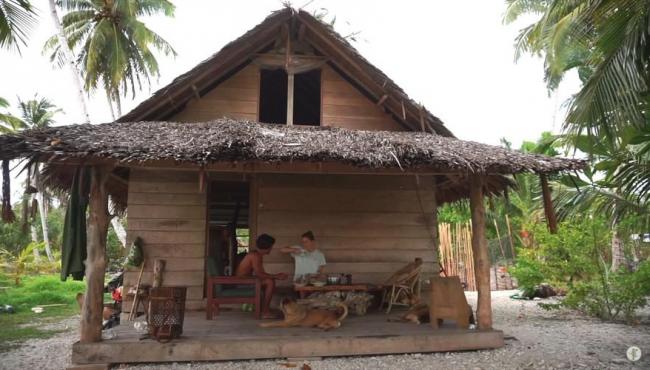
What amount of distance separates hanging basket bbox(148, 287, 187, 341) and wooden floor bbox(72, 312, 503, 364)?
0.11m

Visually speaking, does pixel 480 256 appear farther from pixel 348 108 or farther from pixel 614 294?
pixel 614 294

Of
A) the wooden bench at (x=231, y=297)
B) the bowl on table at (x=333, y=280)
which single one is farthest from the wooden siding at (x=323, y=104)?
the wooden bench at (x=231, y=297)

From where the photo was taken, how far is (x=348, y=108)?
7570 mm

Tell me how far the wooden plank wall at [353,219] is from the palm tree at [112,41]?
12.3 meters

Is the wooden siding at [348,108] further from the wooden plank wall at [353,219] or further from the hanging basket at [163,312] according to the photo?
the hanging basket at [163,312]

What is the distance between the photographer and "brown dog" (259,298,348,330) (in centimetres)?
531

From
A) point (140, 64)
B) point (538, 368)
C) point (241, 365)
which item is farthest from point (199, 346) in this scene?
point (140, 64)

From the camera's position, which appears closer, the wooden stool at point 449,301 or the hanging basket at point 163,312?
the hanging basket at point 163,312

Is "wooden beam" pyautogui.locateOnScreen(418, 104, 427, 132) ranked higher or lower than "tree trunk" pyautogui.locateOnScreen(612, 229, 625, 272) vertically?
higher

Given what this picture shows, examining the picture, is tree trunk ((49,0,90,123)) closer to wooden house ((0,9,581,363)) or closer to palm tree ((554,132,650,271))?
wooden house ((0,9,581,363))

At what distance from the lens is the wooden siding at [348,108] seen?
748cm

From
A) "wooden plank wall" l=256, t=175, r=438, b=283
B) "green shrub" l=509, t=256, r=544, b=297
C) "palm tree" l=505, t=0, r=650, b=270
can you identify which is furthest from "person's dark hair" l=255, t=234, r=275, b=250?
"green shrub" l=509, t=256, r=544, b=297

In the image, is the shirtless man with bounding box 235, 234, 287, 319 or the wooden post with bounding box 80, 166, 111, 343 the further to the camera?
the shirtless man with bounding box 235, 234, 287, 319

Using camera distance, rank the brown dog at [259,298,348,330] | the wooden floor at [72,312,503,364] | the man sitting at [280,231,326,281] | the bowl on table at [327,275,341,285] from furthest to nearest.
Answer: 1. the man sitting at [280,231,326,281]
2. the bowl on table at [327,275,341,285]
3. the brown dog at [259,298,348,330]
4. the wooden floor at [72,312,503,364]
